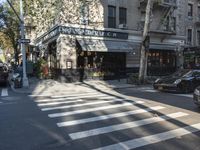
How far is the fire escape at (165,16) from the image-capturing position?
27.3 meters

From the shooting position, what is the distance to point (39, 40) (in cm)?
3156

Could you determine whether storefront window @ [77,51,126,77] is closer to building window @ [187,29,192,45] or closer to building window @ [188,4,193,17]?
building window @ [187,29,192,45]

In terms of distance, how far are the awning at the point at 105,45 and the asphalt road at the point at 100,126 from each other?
11.7m

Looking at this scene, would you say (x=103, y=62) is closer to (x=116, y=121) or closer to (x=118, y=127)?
(x=116, y=121)

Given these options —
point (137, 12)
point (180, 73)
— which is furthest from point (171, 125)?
point (137, 12)

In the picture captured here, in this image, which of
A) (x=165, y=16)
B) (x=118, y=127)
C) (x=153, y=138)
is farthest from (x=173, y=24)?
(x=153, y=138)

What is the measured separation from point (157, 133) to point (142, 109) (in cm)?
324

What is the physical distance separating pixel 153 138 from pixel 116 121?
1.90 meters

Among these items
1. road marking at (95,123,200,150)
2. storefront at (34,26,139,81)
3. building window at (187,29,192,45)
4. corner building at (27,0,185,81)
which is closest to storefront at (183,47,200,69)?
corner building at (27,0,185,81)

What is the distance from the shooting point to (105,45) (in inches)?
922

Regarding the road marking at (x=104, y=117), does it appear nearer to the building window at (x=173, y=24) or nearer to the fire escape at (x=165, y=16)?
the fire escape at (x=165, y=16)

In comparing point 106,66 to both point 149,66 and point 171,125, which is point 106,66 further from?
point 171,125

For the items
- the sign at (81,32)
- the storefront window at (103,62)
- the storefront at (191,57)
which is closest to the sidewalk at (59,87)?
the storefront window at (103,62)

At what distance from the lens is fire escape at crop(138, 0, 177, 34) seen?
27.3m
